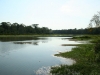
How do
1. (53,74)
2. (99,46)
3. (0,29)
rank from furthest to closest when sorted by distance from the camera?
(0,29) < (99,46) < (53,74)

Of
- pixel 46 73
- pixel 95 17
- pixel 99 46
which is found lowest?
pixel 46 73

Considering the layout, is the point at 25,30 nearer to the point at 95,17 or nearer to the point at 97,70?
the point at 95,17

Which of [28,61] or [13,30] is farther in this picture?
[13,30]

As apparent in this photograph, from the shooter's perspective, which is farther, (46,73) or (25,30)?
(25,30)

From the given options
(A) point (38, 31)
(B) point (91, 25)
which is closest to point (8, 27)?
(A) point (38, 31)

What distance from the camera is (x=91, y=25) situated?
241 ft

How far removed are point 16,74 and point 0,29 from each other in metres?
121

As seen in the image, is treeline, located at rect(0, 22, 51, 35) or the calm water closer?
the calm water

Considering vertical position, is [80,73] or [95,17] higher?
[95,17]

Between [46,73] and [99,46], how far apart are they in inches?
260

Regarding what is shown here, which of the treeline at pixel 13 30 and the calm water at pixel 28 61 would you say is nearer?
the calm water at pixel 28 61

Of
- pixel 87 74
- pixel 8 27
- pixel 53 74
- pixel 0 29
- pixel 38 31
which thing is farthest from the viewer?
pixel 38 31

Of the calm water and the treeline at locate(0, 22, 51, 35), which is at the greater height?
the treeline at locate(0, 22, 51, 35)

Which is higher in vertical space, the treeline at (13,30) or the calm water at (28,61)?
the treeline at (13,30)
